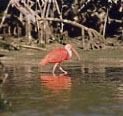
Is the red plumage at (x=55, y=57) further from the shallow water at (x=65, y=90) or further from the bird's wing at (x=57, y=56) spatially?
the shallow water at (x=65, y=90)

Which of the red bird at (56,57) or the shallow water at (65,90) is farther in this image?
the red bird at (56,57)

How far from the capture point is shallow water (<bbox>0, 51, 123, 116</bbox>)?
30.3 feet

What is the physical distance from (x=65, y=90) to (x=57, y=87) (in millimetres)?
509

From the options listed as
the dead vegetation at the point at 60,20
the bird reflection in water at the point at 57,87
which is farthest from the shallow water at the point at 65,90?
the dead vegetation at the point at 60,20

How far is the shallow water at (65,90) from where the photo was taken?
30.3 ft

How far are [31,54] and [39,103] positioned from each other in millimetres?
9571

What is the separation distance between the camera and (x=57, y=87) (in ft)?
39.6

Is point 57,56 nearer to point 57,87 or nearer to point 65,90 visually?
point 57,87

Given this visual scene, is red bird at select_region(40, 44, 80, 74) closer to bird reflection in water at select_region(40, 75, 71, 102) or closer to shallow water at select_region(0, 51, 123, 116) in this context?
shallow water at select_region(0, 51, 123, 116)

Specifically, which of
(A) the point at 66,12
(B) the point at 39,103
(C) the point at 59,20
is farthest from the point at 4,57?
(B) the point at 39,103

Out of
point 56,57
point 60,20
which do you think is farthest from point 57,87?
point 60,20

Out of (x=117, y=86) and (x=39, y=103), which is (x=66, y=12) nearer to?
(x=117, y=86)

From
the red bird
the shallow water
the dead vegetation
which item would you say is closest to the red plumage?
the red bird

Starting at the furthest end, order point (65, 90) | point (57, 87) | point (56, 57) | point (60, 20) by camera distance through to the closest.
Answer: point (60, 20) → point (56, 57) → point (57, 87) → point (65, 90)
